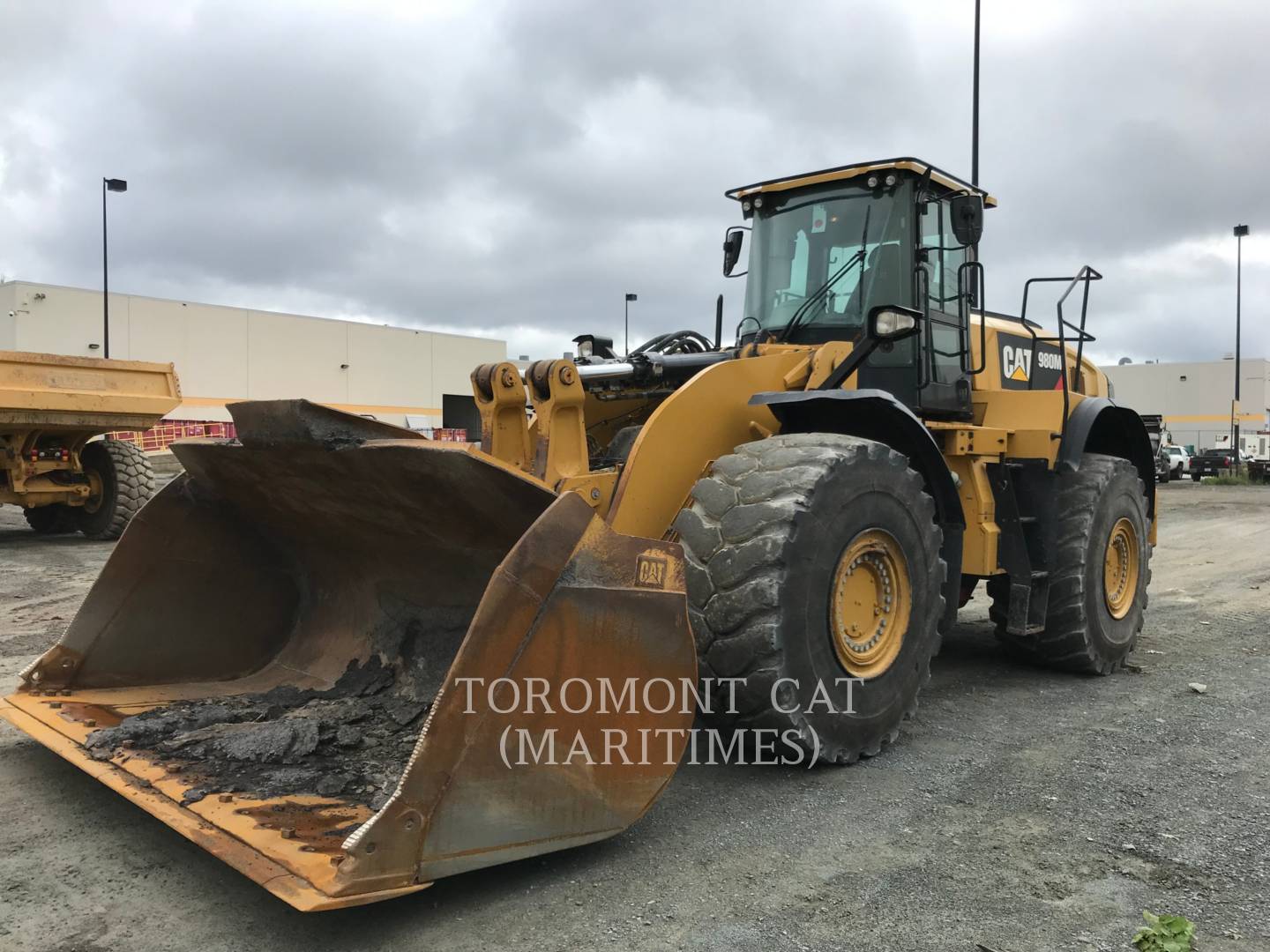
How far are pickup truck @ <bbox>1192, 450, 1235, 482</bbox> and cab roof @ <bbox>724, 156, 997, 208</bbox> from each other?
3600 centimetres

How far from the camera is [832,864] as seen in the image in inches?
129

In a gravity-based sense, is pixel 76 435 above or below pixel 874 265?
below

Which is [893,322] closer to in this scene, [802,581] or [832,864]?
[802,581]

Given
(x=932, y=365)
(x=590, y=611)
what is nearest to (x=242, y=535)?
(x=590, y=611)

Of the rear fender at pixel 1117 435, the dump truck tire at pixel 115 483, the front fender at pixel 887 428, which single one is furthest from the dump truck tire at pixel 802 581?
the dump truck tire at pixel 115 483

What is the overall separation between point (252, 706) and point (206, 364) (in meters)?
35.7

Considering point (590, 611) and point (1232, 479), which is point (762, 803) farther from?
point (1232, 479)

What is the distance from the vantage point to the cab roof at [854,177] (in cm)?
534

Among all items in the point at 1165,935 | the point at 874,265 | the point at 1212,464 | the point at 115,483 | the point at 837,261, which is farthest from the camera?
the point at 1212,464

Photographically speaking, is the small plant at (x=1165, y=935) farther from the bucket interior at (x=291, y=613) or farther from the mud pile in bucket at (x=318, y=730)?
the mud pile in bucket at (x=318, y=730)

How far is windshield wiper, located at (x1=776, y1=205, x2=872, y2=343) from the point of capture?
17.7 feet

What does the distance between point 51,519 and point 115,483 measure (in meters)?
1.57

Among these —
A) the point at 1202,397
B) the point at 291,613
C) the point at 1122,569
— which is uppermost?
the point at 1202,397

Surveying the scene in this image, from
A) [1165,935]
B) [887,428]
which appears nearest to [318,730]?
[887,428]
